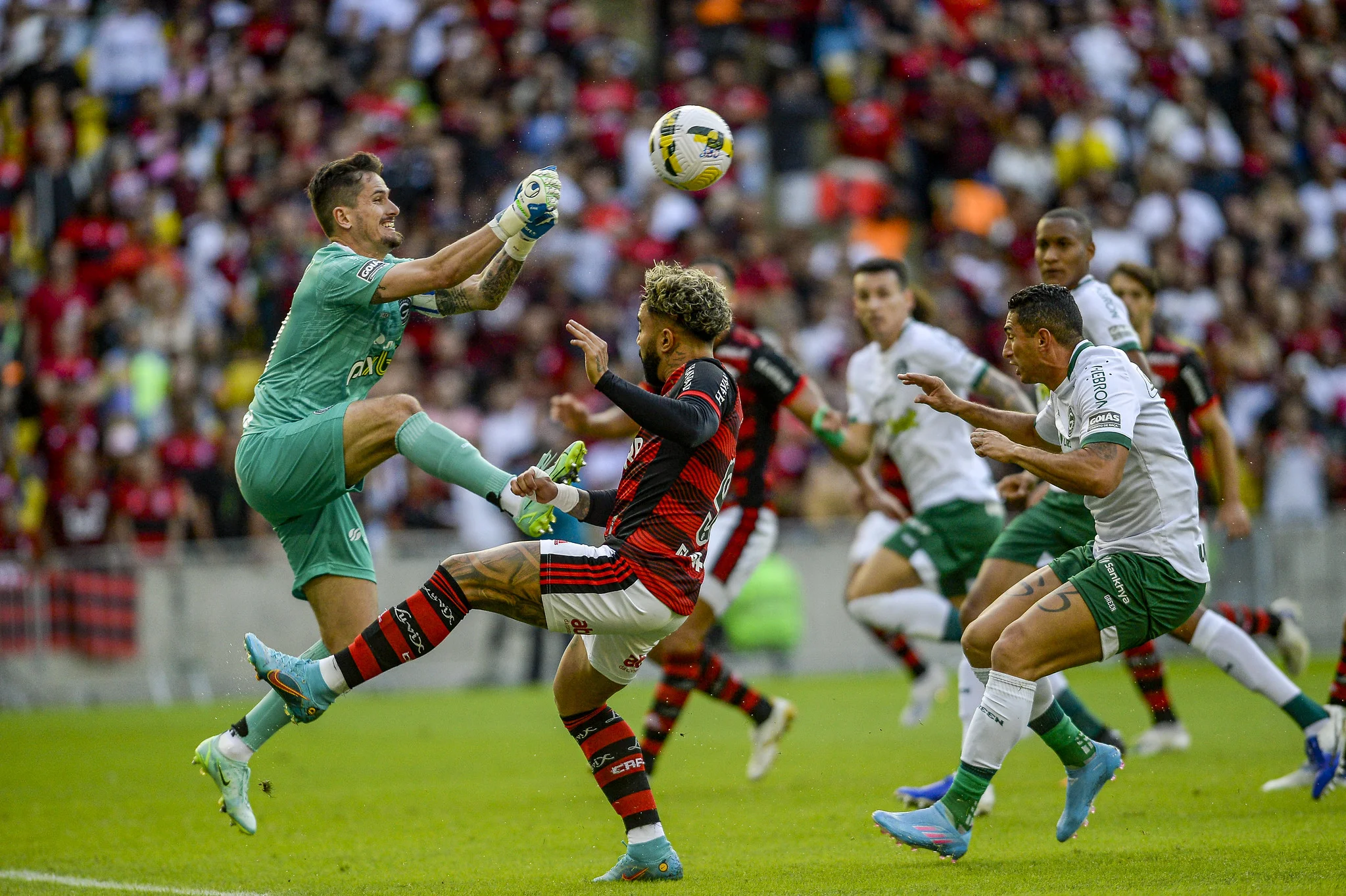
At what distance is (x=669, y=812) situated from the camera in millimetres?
8492

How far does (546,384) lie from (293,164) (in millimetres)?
4850

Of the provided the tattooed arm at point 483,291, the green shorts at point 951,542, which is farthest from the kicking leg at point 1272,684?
the tattooed arm at point 483,291

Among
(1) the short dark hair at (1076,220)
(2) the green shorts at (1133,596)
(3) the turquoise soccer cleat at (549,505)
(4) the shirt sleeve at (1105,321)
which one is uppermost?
(1) the short dark hair at (1076,220)

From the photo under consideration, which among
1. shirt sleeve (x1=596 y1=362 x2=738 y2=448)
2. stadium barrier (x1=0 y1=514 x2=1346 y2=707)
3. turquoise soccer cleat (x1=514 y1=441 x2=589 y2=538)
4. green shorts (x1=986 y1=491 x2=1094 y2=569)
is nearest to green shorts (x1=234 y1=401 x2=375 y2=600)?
turquoise soccer cleat (x1=514 y1=441 x2=589 y2=538)

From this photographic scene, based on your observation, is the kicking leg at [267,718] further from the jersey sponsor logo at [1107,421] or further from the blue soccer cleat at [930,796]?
the jersey sponsor logo at [1107,421]

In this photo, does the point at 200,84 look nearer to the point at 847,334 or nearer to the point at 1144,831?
the point at 847,334

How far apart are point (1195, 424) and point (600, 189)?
1144 cm

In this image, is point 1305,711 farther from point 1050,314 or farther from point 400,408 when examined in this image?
point 400,408

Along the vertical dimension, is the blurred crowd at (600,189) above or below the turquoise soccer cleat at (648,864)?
above

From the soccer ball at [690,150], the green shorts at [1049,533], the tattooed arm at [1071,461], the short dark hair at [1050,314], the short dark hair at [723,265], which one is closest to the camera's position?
the tattooed arm at [1071,461]

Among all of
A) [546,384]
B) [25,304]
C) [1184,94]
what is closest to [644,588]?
[546,384]

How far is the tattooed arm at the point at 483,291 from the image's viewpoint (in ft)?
23.3

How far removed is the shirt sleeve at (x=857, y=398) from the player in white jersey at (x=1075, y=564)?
267 cm

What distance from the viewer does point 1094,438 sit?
6.12 m
